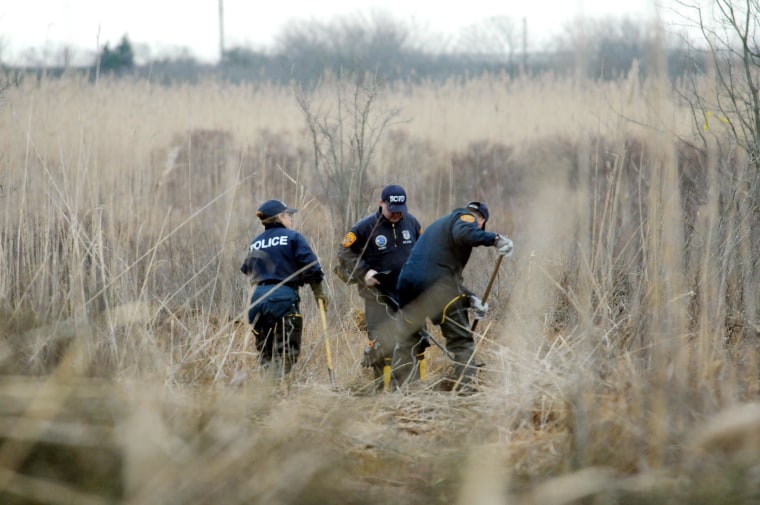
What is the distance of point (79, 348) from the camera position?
13.0ft

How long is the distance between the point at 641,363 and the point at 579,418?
1.01 m

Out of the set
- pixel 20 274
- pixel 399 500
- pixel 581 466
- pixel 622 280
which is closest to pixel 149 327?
pixel 20 274

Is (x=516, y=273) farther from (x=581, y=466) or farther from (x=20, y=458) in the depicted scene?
(x=20, y=458)

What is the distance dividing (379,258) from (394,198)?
0.54 meters

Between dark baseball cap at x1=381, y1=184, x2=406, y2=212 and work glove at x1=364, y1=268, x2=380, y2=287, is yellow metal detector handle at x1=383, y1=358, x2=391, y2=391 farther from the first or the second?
dark baseball cap at x1=381, y1=184, x2=406, y2=212

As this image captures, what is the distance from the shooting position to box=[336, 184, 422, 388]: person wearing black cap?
7.60 metres

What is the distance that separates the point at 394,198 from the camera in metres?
7.51

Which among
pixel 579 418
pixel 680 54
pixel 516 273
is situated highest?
pixel 680 54

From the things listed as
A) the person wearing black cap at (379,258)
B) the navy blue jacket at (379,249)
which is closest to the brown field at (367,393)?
the person wearing black cap at (379,258)

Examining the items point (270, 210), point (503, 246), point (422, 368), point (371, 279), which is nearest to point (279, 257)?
point (270, 210)

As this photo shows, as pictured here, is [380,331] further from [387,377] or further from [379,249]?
[379,249]

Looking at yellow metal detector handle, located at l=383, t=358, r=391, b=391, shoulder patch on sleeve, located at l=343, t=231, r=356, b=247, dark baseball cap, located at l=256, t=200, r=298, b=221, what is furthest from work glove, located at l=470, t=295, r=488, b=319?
dark baseball cap, located at l=256, t=200, r=298, b=221

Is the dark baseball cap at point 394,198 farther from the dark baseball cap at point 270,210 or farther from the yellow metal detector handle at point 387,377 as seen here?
the yellow metal detector handle at point 387,377

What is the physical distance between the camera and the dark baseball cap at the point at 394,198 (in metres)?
7.51
